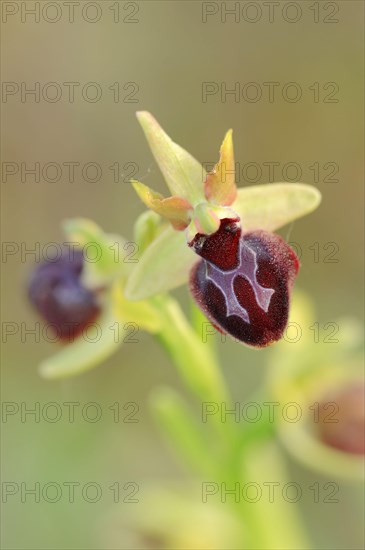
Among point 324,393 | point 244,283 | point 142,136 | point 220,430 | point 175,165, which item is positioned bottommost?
point 220,430

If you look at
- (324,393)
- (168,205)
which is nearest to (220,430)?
(324,393)

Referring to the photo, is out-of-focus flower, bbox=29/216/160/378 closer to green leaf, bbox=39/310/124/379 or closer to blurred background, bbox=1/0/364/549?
green leaf, bbox=39/310/124/379

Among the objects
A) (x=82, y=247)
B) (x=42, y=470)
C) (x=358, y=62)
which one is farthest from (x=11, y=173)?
(x=82, y=247)

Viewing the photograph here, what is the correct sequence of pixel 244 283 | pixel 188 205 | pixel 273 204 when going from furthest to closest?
pixel 273 204
pixel 188 205
pixel 244 283

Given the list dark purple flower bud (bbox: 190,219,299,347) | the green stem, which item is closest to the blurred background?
the green stem

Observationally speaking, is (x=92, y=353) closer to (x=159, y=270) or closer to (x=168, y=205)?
(x=159, y=270)

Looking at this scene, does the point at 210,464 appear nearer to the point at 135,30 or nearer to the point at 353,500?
the point at 353,500
